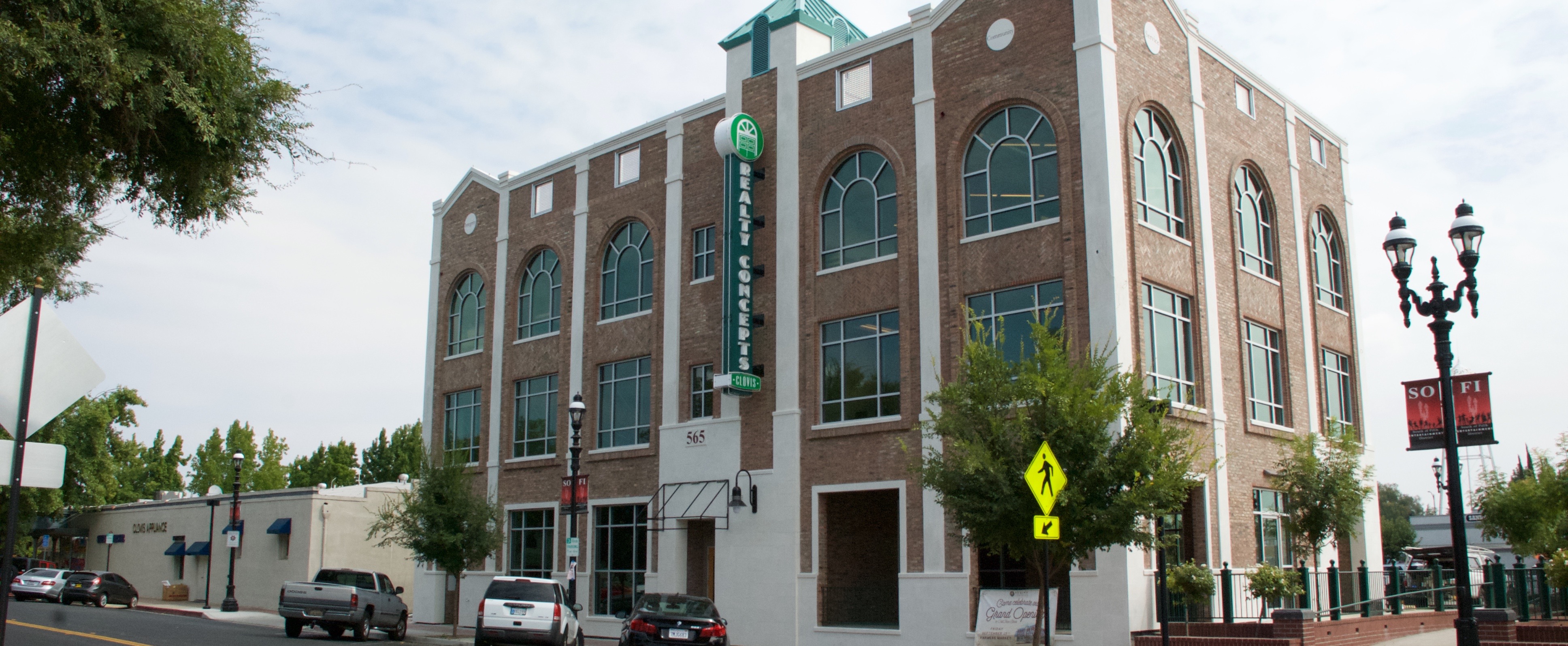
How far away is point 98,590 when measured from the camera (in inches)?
1649

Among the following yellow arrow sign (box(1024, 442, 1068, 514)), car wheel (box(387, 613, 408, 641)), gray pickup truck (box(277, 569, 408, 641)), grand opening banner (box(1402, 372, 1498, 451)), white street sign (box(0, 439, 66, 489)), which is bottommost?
car wheel (box(387, 613, 408, 641))

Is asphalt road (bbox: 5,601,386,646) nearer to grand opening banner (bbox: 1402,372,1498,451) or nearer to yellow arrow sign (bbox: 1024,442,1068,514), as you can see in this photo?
yellow arrow sign (bbox: 1024,442,1068,514)

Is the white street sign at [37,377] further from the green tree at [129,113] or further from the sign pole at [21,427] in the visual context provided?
the green tree at [129,113]

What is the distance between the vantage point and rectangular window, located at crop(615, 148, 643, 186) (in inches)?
1299

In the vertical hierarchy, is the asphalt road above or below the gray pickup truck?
below

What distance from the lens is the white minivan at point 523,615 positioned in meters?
21.6

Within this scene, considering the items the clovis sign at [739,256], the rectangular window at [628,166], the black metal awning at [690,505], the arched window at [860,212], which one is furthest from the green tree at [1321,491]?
the rectangular window at [628,166]

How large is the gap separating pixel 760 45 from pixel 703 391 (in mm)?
8817

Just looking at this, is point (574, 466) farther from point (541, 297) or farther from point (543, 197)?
point (543, 197)

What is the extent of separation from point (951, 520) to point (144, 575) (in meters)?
44.3

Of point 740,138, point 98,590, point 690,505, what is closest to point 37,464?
point 740,138

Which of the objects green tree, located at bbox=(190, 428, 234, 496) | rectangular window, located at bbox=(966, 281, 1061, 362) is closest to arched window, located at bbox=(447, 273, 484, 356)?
rectangular window, located at bbox=(966, 281, 1061, 362)

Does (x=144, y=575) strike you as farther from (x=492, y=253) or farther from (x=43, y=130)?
(x=43, y=130)

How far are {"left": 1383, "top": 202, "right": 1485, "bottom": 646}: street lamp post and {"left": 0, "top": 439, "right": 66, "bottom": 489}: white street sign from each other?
1373 cm
